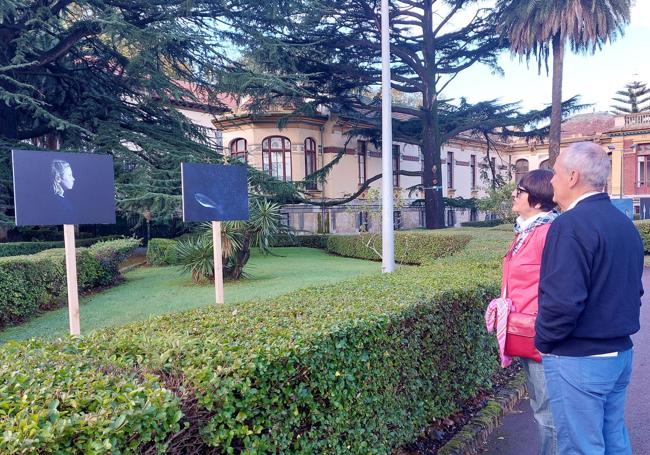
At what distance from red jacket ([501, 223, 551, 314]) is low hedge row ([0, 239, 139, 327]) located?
28.0 ft

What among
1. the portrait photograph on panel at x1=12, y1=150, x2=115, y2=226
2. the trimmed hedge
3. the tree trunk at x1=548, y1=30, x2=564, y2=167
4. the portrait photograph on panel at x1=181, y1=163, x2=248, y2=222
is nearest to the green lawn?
the trimmed hedge

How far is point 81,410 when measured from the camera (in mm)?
1839

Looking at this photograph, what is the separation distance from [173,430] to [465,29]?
27.4 metres

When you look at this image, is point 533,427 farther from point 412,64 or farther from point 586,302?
point 412,64

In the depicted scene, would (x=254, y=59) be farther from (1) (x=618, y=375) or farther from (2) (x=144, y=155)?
(1) (x=618, y=375)

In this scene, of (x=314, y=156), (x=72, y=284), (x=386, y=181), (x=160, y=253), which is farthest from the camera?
(x=314, y=156)

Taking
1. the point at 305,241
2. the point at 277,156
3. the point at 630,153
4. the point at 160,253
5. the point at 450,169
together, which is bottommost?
the point at 305,241

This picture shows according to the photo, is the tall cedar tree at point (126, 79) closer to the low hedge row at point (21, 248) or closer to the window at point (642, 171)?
the low hedge row at point (21, 248)

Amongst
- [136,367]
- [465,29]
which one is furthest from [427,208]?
[136,367]

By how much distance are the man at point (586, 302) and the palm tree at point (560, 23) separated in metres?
23.3

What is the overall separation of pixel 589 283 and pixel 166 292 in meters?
10.2

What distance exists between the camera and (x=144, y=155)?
56.1 ft

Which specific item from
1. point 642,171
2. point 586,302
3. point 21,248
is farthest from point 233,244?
point 642,171

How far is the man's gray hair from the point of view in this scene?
8.24 feet
